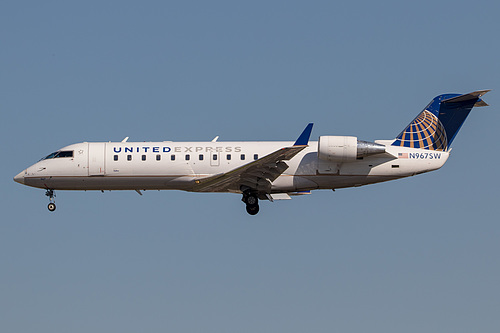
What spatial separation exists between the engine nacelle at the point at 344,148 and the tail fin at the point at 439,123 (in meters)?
1.95

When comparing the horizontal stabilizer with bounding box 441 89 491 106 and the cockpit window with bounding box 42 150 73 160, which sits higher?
the horizontal stabilizer with bounding box 441 89 491 106

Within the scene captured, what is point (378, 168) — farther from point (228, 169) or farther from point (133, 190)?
point (133, 190)

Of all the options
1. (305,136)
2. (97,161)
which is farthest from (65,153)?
(305,136)

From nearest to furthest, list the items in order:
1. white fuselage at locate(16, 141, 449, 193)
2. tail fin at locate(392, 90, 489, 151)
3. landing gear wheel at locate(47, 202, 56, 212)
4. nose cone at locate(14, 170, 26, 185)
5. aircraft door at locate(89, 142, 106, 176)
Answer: white fuselage at locate(16, 141, 449, 193) → tail fin at locate(392, 90, 489, 151) → aircraft door at locate(89, 142, 106, 176) → landing gear wheel at locate(47, 202, 56, 212) → nose cone at locate(14, 170, 26, 185)

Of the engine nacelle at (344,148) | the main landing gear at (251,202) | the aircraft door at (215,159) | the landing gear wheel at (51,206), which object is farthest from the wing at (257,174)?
the landing gear wheel at (51,206)

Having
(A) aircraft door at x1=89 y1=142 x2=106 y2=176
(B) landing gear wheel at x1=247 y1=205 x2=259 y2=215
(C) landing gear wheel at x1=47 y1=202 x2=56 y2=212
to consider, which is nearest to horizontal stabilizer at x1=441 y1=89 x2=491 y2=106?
(B) landing gear wheel at x1=247 y1=205 x2=259 y2=215

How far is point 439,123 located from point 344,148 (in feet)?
16.5

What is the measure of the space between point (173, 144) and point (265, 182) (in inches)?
180

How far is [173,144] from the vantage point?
4031cm

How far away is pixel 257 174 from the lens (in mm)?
38312

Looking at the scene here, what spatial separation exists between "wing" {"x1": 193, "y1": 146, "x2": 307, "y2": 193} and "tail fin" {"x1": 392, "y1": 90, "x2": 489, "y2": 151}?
220 inches

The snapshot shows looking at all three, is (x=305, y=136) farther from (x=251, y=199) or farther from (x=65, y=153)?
(x=65, y=153)

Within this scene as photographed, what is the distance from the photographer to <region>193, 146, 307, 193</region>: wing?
37000 millimetres

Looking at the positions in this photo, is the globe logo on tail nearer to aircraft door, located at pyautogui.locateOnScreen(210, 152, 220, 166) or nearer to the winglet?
the winglet
